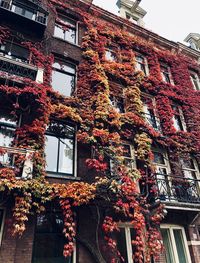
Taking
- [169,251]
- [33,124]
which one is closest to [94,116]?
[33,124]

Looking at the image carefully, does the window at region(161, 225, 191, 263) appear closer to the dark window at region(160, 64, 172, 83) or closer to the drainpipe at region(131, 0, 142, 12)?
the dark window at region(160, 64, 172, 83)

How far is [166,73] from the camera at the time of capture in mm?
17219

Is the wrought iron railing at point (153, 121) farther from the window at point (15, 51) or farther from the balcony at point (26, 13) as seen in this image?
the balcony at point (26, 13)

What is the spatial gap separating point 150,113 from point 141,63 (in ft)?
14.8

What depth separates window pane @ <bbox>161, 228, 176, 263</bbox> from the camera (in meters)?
9.56

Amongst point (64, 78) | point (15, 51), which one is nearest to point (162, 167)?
point (64, 78)

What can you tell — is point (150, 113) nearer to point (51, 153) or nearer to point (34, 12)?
point (51, 153)

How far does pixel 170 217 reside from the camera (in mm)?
10047

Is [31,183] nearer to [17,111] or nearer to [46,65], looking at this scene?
[17,111]

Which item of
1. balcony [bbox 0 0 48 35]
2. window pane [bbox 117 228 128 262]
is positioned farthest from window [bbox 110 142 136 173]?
balcony [bbox 0 0 48 35]

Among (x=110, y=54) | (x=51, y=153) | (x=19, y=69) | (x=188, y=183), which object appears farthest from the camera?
(x=110, y=54)

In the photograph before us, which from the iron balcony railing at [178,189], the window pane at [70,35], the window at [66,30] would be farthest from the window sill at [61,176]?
the window pane at [70,35]

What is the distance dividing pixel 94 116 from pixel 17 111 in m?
3.47

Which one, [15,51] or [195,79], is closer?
[15,51]
